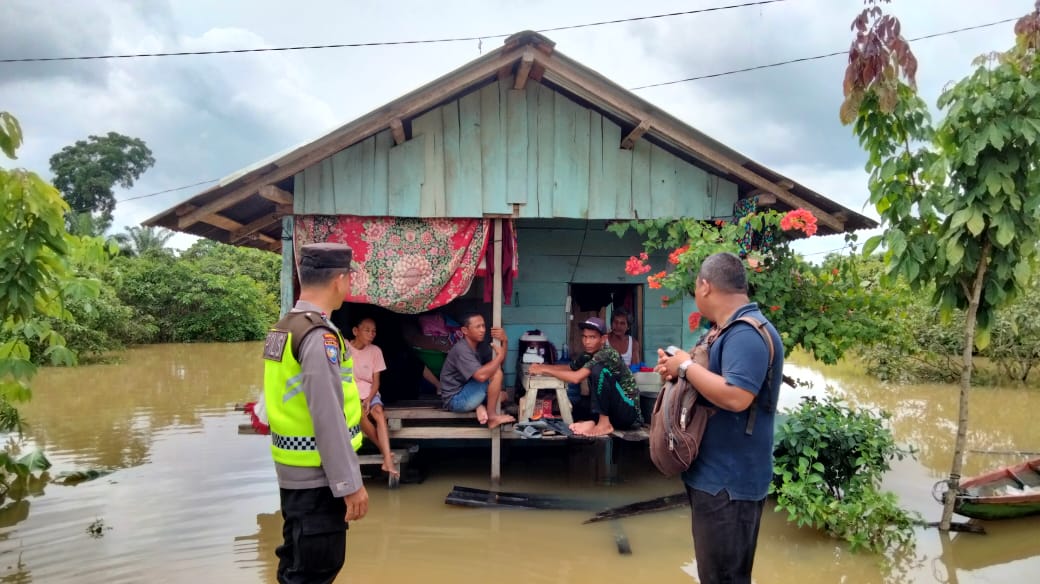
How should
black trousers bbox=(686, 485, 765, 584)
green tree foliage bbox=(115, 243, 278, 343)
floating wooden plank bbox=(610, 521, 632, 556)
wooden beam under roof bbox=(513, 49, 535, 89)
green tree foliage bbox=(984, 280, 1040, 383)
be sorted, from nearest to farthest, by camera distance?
black trousers bbox=(686, 485, 765, 584)
floating wooden plank bbox=(610, 521, 632, 556)
wooden beam under roof bbox=(513, 49, 535, 89)
green tree foliage bbox=(984, 280, 1040, 383)
green tree foliage bbox=(115, 243, 278, 343)

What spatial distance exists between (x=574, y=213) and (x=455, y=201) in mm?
1237

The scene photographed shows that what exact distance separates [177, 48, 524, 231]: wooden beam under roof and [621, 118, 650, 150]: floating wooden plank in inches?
55.0

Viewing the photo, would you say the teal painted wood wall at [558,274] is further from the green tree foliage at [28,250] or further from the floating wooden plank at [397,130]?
the green tree foliage at [28,250]

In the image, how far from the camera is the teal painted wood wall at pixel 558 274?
8.32 meters

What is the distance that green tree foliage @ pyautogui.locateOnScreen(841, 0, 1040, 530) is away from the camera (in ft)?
16.1

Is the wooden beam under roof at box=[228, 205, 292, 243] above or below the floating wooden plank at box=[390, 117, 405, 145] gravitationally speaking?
below

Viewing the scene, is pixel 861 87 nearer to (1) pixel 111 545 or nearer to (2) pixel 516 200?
(2) pixel 516 200

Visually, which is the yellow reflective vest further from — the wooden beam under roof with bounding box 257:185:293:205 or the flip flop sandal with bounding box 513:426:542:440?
the flip flop sandal with bounding box 513:426:542:440

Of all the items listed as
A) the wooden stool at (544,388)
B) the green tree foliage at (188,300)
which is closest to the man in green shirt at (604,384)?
the wooden stool at (544,388)

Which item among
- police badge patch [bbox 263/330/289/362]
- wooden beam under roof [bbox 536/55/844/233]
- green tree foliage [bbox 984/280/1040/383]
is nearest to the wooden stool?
wooden beam under roof [bbox 536/55/844/233]

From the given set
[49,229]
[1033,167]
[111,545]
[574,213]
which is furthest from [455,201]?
[1033,167]

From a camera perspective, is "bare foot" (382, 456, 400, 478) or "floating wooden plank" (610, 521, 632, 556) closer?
"floating wooden plank" (610, 521, 632, 556)

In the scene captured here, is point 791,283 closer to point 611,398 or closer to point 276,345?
point 611,398

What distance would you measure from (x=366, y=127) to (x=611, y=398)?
3.56 metres
